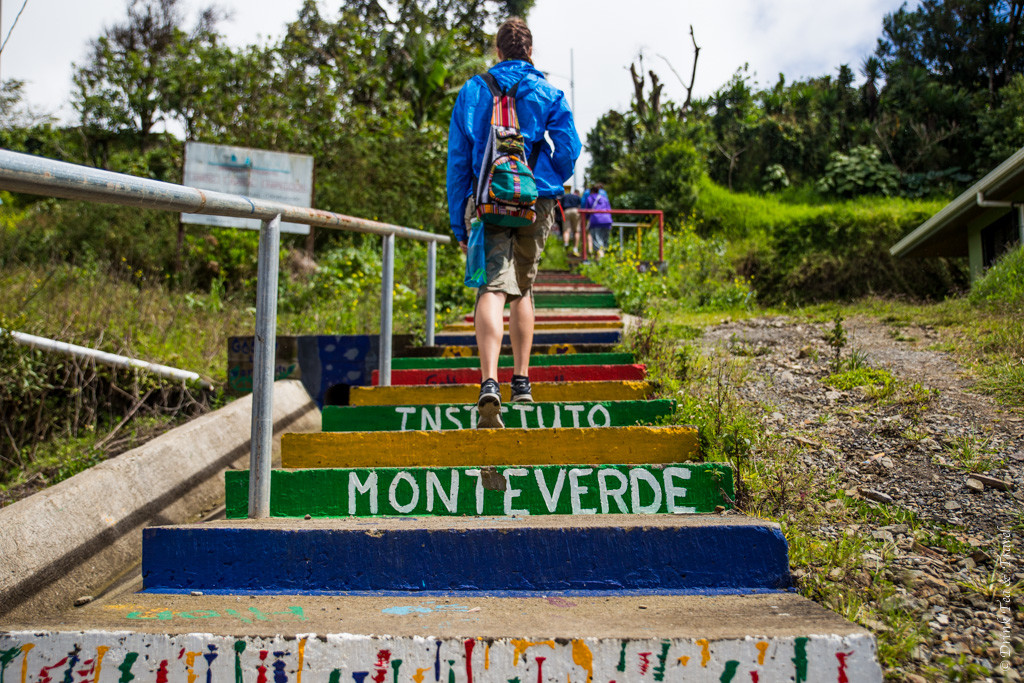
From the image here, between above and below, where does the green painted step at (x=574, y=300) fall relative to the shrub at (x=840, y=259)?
below

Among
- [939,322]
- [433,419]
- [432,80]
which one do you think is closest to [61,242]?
[432,80]

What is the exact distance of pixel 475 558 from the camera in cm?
182

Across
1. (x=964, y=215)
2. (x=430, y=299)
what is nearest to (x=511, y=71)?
(x=430, y=299)

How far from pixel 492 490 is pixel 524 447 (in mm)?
332

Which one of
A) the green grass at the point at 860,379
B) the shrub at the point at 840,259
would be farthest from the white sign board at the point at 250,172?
the shrub at the point at 840,259

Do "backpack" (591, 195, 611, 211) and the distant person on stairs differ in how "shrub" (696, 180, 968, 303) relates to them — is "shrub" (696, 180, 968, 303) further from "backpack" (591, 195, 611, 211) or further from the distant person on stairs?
the distant person on stairs

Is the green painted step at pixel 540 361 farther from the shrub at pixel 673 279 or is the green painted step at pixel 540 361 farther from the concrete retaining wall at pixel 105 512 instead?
the shrub at pixel 673 279

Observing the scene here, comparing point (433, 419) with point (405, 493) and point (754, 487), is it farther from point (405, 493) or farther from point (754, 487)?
point (754, 487)

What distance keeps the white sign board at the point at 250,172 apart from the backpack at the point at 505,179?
769 cm

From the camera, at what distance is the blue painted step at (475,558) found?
5.90 feet

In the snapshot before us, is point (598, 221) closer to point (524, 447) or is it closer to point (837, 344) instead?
point (837, 344)

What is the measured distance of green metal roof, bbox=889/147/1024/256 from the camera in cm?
1054

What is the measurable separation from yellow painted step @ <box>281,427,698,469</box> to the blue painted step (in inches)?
25.8

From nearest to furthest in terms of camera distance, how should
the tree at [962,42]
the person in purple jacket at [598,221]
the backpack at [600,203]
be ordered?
the person in purple jacket at [598,221], the backpack at [600,203], the tree at [962,42]
